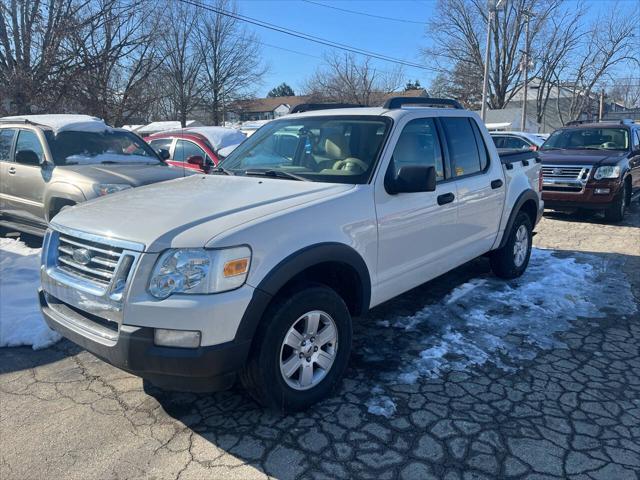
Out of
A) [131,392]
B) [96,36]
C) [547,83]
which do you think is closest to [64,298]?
[131,392]

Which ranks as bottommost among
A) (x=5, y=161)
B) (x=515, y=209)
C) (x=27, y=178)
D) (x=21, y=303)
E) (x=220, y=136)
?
(x=21, y=303)


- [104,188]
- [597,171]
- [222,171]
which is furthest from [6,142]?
[597,171]

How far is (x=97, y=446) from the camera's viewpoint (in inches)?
113

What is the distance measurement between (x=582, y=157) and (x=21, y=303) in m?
9.25

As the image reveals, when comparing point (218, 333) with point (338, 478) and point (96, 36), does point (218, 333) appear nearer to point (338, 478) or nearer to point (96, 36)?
point (338, 478)

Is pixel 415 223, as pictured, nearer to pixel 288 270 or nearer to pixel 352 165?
pixel 352 165

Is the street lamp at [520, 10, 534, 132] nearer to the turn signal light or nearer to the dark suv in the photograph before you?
the dark suv

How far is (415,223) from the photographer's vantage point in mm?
3896

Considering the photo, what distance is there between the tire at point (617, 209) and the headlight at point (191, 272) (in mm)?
8634

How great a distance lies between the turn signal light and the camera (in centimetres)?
264

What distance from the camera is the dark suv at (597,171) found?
9086mm

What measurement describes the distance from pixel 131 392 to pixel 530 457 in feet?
8.20

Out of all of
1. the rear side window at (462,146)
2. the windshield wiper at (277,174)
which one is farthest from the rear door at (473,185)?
the windshield wiper at (277,174)

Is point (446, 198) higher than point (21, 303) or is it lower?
higher
